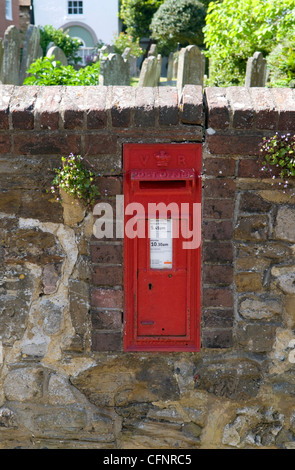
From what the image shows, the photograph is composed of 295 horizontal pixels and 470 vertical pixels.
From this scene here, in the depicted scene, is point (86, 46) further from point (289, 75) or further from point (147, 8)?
point (289, 75)

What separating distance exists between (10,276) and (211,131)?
1.23m

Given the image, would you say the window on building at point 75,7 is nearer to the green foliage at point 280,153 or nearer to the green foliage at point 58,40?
the green foliage at point 58,40

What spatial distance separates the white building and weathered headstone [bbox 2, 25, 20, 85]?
678 inches

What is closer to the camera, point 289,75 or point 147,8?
point 289,75

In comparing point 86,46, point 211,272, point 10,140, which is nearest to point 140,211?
point 211,272

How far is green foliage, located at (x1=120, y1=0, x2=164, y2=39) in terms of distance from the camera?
21438mm

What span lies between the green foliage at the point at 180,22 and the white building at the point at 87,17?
20.5 feet

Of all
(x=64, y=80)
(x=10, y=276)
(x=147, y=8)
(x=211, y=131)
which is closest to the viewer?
(x=211, y=131)

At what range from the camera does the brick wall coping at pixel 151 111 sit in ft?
7.91

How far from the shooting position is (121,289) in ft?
8.59

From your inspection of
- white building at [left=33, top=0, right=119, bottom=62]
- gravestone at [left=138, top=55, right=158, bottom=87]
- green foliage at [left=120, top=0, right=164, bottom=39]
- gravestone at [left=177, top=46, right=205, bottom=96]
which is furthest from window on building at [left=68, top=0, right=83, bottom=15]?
gravestone at [left=177, top=46, right=205, bottom=96]

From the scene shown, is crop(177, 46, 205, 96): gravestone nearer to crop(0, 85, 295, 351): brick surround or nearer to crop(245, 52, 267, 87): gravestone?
crop(245, 52, 267, 87): gravestone

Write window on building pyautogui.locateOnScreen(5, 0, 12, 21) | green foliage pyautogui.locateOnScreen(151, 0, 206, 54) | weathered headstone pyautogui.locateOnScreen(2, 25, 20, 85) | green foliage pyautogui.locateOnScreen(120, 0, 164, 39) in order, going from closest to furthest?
weathered headstone pyautogui.locateOnScreen(2, 25, 20, 85)
window on building pyautogui.locateOnScreen(5, 0, 12, 21)
green foliage pyautogui.locateOnScreen(151, 0, 206, 54)
green foliage pyautogui.locateOnScreen(120, 0, 164, 39)

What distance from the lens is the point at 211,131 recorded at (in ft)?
8.05
